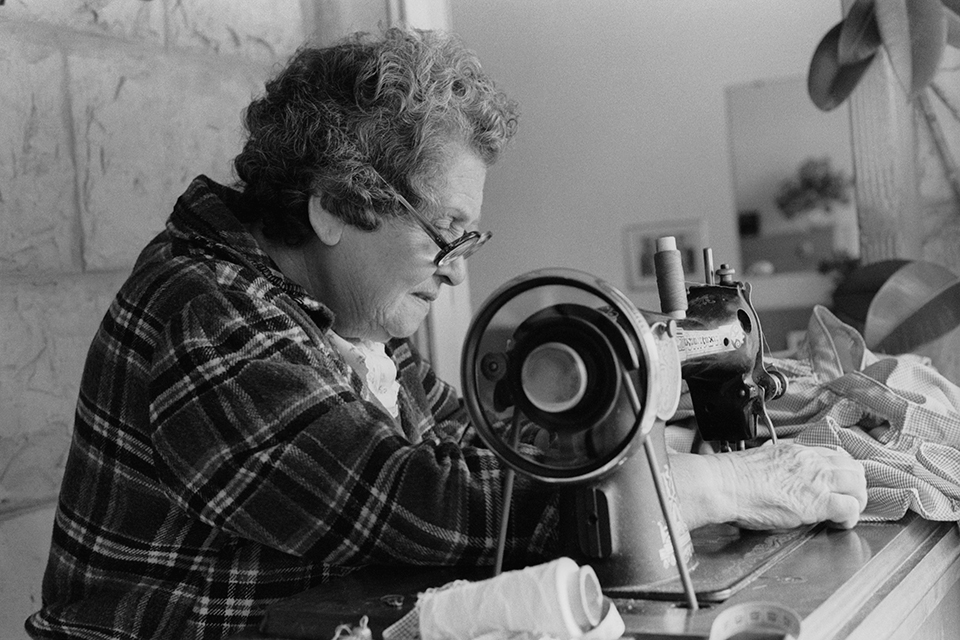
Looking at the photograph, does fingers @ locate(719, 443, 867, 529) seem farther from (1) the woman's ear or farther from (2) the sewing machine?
(1) the woman's ear

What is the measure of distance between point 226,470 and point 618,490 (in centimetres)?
40

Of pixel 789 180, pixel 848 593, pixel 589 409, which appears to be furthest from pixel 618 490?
pixel 789 180

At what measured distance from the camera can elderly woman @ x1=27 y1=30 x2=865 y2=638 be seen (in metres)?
1.10

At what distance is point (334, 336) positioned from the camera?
1519 mm

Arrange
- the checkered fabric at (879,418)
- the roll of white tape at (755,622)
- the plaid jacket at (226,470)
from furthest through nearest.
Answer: the checkered fabric at (879,418)
the plaid jacket at (226,470)
the roll of white tape at (755,622)

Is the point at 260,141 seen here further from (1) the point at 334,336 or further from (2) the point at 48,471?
(2) the point at 48,471

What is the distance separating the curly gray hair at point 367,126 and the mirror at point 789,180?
3.79m

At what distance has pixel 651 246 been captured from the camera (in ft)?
17.9

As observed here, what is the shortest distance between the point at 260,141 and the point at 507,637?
891 mm

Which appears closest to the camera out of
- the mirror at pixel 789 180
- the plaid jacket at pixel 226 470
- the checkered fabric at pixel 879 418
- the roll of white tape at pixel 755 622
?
the roll of white tape at pixel 755 622

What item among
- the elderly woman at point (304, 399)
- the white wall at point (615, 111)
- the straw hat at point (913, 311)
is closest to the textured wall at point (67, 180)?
the elderly woman at point (304, 399)

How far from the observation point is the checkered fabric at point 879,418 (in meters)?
1.27

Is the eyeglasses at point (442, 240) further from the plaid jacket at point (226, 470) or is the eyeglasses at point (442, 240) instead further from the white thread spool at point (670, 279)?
the white thread spool at point (670, 279)

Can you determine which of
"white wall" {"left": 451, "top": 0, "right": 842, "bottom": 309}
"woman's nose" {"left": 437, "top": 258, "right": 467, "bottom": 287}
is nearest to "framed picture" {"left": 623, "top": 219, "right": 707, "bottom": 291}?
"white wall" {"left": 451, "top": 0, "right": 842, "bottom": 309}
